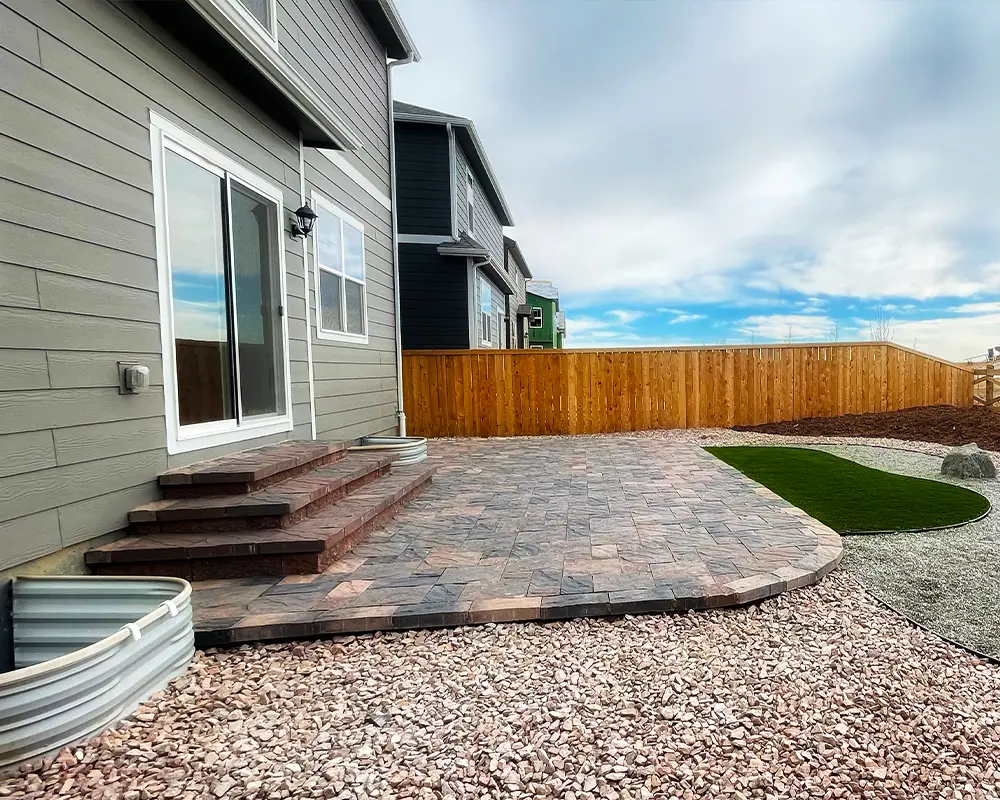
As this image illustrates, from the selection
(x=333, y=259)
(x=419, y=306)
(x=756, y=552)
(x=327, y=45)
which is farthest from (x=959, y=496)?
(x=419, y=306)

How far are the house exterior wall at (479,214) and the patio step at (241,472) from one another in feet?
27.0

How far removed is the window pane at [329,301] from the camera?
5.59 meters

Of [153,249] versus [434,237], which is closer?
[153,249]

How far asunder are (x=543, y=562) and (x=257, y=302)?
3156mm

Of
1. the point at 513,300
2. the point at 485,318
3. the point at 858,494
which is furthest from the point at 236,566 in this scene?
the point at 513,300

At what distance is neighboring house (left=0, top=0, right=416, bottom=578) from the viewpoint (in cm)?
244

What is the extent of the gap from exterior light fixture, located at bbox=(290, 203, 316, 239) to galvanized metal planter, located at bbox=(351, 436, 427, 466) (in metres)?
2.23

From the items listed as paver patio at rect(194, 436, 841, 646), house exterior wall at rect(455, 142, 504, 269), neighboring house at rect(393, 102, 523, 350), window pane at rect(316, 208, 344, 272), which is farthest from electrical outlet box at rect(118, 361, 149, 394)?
house exterior wall at rect(455, 142, 504, 269)

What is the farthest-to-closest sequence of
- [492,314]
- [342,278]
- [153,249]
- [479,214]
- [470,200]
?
[492,314]
[479,214]
[470,200]
[342,278]
[153,249]

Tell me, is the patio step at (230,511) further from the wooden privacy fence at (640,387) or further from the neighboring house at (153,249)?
the wooden privacy fence at (640,387)

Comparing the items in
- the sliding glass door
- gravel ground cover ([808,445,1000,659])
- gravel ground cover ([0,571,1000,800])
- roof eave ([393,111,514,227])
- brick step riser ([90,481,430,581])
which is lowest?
gravel ground cover ([808,445,1000,659])

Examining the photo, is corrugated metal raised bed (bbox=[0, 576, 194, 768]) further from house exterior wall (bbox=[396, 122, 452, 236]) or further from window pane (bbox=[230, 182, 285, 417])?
house exterior wall (bbox=[396, 122, 452, 236])

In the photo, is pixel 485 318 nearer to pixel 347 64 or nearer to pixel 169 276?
pixel 347 64

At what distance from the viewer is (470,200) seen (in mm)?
12492
